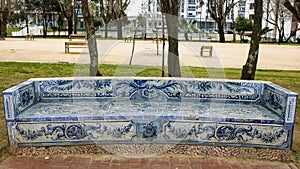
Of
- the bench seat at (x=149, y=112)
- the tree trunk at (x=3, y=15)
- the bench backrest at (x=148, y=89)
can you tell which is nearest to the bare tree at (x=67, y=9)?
the tree trunk at (x=3, y=15)

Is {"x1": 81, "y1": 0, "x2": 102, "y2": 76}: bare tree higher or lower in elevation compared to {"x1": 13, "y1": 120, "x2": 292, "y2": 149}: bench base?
higher

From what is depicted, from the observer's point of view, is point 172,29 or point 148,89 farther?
point 172,29

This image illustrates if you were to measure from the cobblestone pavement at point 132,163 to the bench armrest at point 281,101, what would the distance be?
19.1 inches

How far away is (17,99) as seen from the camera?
3.18m

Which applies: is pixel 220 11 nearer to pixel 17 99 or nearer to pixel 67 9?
pixel 67 9

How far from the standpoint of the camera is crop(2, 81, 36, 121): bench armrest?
304 cm

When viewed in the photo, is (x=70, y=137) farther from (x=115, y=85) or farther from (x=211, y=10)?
(x=211, y=10)

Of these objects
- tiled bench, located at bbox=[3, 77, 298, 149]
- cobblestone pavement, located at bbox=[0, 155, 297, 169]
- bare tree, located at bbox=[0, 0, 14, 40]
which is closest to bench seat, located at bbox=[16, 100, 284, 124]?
tiled bench, located at bbox=[3, 77, 298, 149]

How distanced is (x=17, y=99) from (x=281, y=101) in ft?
9.03

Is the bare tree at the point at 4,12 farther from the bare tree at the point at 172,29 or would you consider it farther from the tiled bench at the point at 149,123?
the tiled bench at the point at 149,123

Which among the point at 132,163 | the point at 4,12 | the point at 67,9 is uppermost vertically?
the point at 67,9

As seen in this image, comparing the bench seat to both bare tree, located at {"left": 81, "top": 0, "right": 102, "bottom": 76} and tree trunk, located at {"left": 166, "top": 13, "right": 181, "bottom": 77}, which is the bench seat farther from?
bare tree, located at {"left": 81, "top": 0, "right": 102, "bottom": 76}

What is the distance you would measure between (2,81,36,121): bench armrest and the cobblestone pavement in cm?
45

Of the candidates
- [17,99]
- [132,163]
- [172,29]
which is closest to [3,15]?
[172,29]
